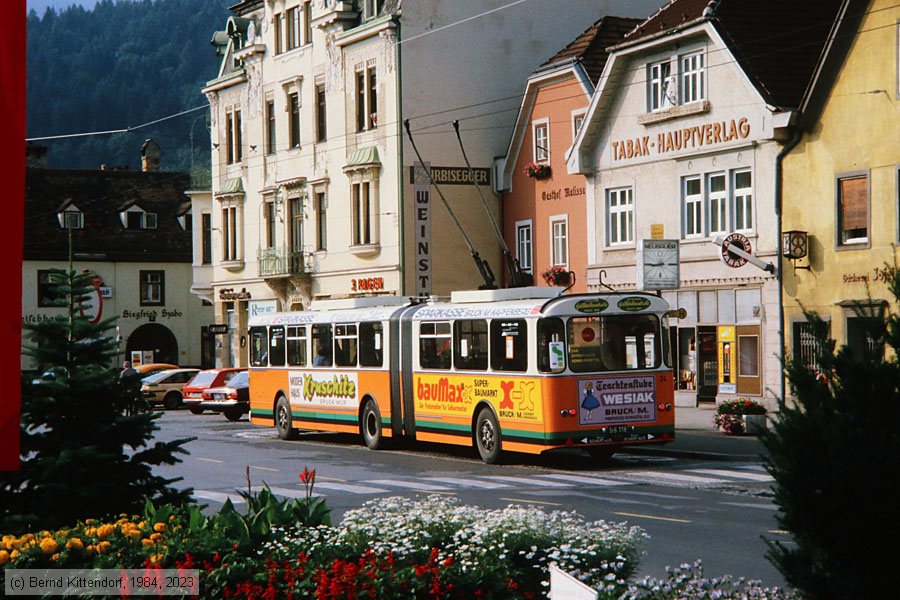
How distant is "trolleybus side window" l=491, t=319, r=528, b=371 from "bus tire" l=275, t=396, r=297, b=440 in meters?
9.72

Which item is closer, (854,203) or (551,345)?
(551,345)

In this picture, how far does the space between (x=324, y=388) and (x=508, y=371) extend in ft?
26.9

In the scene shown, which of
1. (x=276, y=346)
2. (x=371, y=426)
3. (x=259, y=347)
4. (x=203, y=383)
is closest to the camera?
(x=371, y=426)

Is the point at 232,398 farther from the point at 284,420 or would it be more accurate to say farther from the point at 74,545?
the point at 74,545

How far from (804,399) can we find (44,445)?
7.12 m

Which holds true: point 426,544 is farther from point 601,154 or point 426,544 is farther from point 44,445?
point 601,154

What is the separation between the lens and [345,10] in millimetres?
49406

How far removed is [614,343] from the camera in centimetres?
2433

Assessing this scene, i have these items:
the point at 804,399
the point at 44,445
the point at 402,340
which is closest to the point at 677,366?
the point at 402,340

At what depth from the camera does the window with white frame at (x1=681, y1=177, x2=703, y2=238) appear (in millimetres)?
35156

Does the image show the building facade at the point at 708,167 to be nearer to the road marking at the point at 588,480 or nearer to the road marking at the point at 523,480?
the road marking at the point at 588,480

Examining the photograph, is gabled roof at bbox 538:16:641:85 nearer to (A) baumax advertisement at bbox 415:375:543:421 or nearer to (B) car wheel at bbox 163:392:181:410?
(A) baumax advertisement at bbox 415:375:543:421

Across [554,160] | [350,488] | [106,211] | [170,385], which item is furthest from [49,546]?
[106,211]

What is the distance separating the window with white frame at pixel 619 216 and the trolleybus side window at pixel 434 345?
1156 cm
